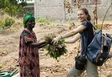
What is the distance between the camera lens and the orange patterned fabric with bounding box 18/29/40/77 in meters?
3.83

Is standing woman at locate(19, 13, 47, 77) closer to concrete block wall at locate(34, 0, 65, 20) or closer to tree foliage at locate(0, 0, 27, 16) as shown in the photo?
tree foliage at locate(0, 0, 27, 16)

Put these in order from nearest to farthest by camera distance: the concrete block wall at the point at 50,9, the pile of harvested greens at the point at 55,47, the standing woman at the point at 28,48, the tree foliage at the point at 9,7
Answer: the standing woman at the point at 28,48, the pile of harvested greens at the point at 55,47, the tree foliage at the point at 9,7, the concrete block wall at the point at 50,9

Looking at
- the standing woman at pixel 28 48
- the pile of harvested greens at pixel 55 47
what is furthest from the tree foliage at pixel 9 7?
the standing woman at pixel 28 48

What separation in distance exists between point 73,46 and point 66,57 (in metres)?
1.42

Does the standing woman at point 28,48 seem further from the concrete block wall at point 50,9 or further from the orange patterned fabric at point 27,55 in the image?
the concrete block wall at point 50,9

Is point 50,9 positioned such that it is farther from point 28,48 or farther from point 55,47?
point 28,48

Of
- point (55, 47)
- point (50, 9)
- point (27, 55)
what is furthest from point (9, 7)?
point (27, 55)

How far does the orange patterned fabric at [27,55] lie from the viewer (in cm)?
383

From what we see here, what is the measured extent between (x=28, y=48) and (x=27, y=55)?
0.36ft

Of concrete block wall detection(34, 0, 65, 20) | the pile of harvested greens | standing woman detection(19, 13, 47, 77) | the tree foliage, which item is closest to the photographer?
standing woman detection(19, 13, 47, 77)

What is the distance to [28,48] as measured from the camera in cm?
386

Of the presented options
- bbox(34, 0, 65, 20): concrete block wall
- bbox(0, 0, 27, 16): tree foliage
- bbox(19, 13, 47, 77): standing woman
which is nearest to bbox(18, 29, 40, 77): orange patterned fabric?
bbox(19, 13, 47, 77): standing woman

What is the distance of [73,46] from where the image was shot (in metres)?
8.98

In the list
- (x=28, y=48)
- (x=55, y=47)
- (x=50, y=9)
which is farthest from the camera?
(x=50, y=9)
